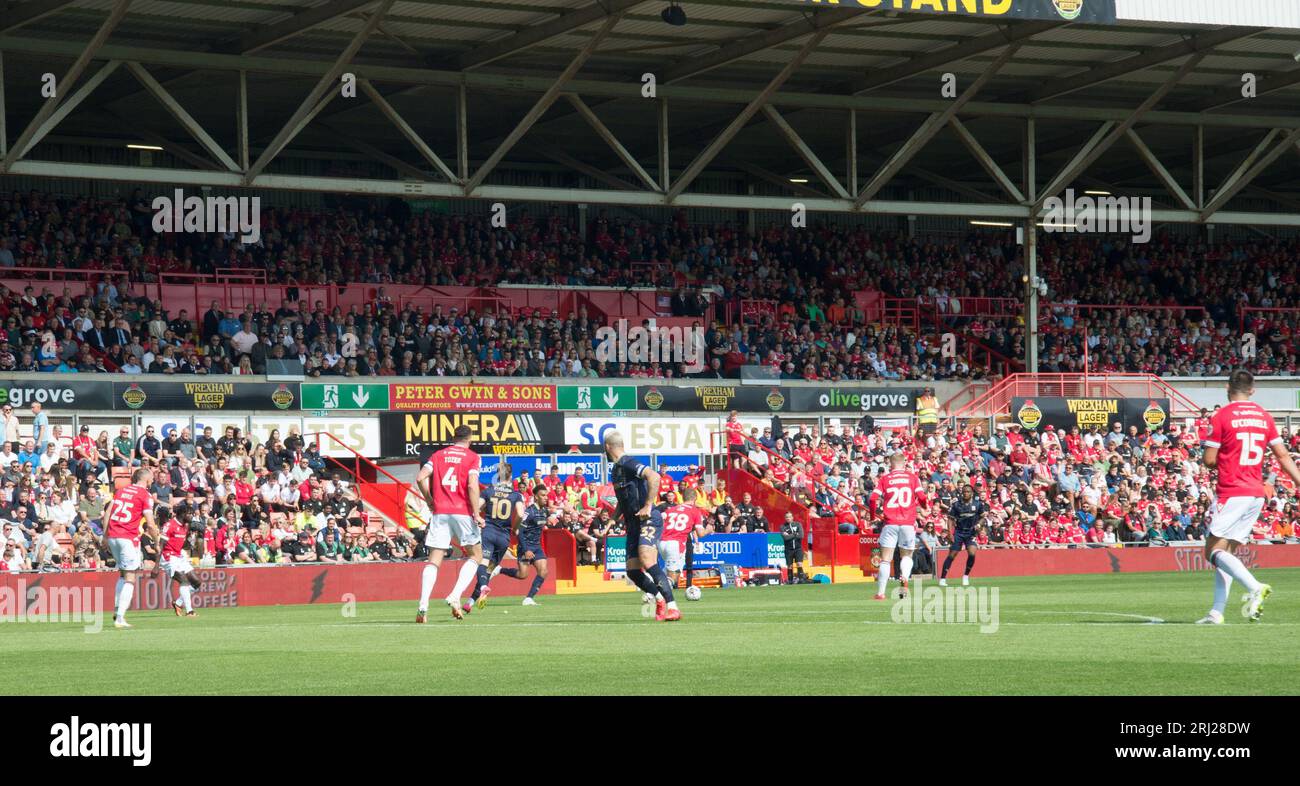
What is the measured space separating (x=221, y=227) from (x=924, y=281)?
1913 cm

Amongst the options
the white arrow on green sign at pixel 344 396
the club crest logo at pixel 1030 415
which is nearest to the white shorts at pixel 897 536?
the white arrow on green sign at pixel 344 396

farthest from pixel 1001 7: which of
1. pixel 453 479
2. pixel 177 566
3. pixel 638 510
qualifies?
pixel 638 510

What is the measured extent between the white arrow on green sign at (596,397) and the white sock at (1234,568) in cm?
2520

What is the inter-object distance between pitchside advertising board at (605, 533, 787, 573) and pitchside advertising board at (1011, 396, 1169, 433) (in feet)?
32.5

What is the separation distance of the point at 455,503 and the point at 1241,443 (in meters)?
7.62

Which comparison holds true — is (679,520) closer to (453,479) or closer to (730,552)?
(730,552)

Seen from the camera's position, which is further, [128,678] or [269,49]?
[269,49]

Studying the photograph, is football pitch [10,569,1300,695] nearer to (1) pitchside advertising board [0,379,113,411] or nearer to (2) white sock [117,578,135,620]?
(2) white sock [117,578,135,620]

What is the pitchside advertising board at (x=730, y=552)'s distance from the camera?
32562mm

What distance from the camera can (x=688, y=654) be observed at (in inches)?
472

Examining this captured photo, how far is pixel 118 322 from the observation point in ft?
116

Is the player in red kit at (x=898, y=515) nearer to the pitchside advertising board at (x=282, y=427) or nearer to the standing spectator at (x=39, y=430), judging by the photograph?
the pitchside advertising board at (x=282, y=427)

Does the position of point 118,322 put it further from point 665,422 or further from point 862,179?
point 862,179

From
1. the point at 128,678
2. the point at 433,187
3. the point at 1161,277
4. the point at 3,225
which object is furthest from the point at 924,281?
the point at 128,678
